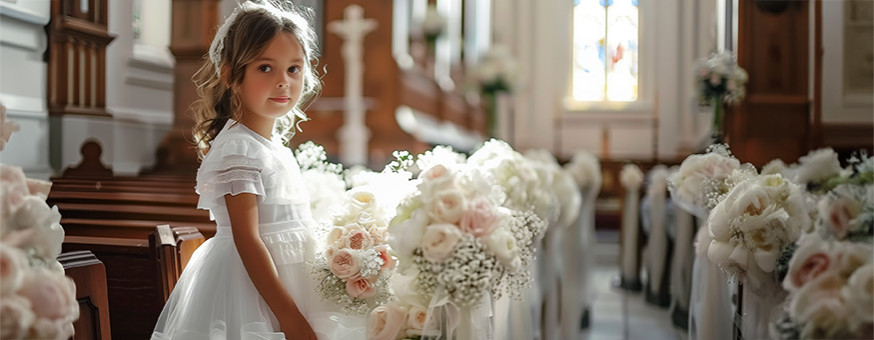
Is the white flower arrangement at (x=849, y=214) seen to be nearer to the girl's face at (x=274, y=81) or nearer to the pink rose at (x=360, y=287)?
the pink rose at (x=360, y=287)

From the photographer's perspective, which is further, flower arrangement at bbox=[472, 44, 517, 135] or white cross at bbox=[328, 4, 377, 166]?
flower arrangement at bbox=[472, 44, 517, 135]

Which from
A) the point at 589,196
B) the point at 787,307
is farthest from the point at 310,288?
the point at 589,196

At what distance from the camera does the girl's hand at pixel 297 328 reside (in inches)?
51.9

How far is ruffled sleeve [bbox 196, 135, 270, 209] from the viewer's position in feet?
4.41

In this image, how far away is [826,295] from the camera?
1055mm

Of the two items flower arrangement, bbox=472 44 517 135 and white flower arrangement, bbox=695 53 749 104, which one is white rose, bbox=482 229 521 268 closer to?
white flower arrangement, bbox=695 53 749 104

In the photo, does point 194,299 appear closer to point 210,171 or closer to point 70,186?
point 210,171

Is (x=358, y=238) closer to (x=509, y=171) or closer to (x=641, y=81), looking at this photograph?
(x=509, y=171)

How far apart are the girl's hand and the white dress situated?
16mm

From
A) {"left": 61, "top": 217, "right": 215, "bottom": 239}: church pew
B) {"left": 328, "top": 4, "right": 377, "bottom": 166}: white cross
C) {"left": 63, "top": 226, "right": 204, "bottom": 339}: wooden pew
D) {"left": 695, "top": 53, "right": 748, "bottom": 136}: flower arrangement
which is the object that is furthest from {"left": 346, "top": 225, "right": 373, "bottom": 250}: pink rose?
{"left": 328, "top": 4, "right": 377, "bottom": 166}: white cross

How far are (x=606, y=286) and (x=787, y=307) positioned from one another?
11.6ft

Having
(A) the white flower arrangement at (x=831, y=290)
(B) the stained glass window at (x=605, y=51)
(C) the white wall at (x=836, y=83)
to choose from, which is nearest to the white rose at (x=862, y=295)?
(A) the white flower arrangement at (x=831, y=290)

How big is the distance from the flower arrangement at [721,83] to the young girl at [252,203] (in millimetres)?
972

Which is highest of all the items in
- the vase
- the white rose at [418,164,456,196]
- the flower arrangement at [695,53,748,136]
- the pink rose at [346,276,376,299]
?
the flower arrangement at [695,53,748,136]
